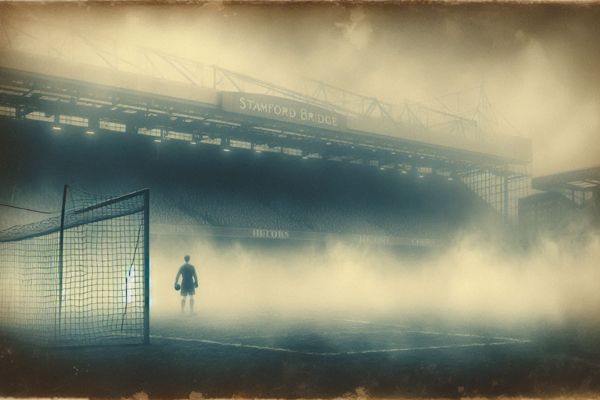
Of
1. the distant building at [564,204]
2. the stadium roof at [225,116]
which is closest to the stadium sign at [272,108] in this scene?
the stadium roof at [225,116]

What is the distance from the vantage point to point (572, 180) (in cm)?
1117

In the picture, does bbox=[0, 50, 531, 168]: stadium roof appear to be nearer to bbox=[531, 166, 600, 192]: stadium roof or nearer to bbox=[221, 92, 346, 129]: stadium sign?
bbox=[221, 92, 346, 129]: stadium sign

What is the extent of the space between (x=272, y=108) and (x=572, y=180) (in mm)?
7327

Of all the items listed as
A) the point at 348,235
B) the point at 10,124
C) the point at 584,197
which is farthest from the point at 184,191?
the point at 584,197

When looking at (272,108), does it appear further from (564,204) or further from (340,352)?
(564,204)

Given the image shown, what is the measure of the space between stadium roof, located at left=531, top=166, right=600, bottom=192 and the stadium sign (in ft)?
18.9

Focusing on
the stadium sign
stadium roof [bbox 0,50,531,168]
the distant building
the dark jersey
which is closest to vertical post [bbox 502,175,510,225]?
the distant building

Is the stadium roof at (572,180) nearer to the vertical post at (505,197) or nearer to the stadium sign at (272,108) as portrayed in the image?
the vertical post at (505,197)

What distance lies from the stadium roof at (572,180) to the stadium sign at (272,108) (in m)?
5.76

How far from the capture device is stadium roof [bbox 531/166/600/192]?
11095mm

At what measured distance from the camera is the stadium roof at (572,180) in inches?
437

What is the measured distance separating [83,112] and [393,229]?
10168 mm

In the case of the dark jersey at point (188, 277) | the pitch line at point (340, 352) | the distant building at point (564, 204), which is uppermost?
the distant building at point (564, 204)

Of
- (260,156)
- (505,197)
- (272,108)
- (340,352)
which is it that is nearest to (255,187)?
(260,156)
